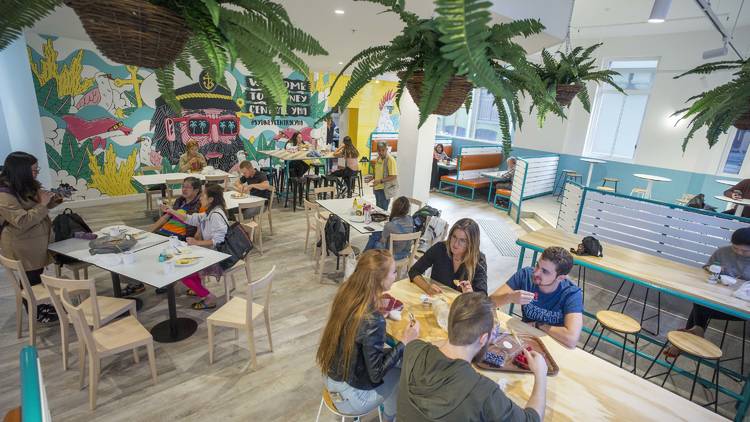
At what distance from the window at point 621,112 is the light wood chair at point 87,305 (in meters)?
11.1

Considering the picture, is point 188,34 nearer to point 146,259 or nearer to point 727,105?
point 727,105

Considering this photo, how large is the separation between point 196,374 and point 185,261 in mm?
1014

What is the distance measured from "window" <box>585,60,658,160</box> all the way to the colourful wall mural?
7.29m

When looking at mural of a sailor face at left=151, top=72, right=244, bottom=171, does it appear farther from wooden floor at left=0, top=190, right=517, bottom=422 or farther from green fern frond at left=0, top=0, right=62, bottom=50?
green fern frond at left=0, top=0, right=62, bottom=50

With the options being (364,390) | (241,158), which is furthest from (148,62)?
(241,158)

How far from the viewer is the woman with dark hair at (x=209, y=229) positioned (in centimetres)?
405

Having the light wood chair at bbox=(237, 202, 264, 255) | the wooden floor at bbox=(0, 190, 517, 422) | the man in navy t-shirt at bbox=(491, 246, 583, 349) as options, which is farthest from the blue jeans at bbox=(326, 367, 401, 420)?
the light wood chair at bbox=(237, 202, 264, 255)

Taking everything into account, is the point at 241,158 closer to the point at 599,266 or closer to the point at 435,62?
the point at 599,266

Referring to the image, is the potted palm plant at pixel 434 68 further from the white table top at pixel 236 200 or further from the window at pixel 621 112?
the window at pixel 621 112

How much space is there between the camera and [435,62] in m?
1.31

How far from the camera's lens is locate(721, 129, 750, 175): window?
26.5 feet

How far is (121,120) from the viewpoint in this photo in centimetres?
752

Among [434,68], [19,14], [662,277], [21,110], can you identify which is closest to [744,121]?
[434,68]

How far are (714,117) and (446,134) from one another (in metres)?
12.9
